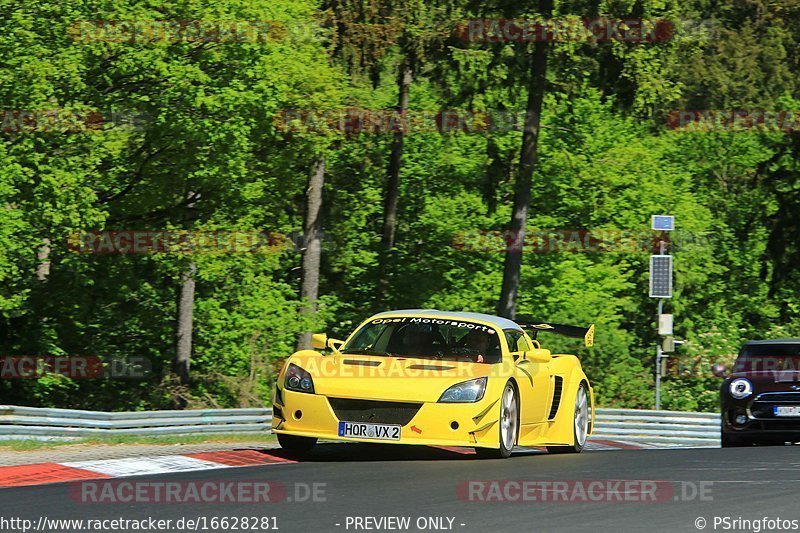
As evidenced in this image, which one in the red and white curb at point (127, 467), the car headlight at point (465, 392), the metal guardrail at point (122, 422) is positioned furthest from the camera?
the metal guardrail at point (122, 422)

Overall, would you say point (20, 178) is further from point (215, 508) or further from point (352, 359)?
point (215, 508)

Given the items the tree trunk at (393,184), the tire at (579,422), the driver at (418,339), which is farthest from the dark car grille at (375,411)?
the tree trunk at (393,184)

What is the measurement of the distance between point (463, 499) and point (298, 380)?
3.33 meters

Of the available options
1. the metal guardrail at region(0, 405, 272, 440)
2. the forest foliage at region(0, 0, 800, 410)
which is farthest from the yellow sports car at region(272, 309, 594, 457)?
the forest foliage at region(0, 0, 800, 410)

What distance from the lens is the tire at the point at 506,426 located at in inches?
505

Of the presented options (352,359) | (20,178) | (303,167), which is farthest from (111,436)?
(303,167)

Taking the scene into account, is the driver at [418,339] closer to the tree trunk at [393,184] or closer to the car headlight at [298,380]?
the car headlight at [298,380]

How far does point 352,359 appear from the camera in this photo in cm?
1312

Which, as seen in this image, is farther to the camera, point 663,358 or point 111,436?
point 663,358

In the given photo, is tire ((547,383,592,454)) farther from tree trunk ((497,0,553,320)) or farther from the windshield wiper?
tree trunk ((497,0,553,320))

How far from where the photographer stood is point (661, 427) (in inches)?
1025

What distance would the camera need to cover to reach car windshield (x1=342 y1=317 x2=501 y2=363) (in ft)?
44.9

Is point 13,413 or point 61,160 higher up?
point 61,160

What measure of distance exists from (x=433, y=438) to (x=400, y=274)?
3516cm
